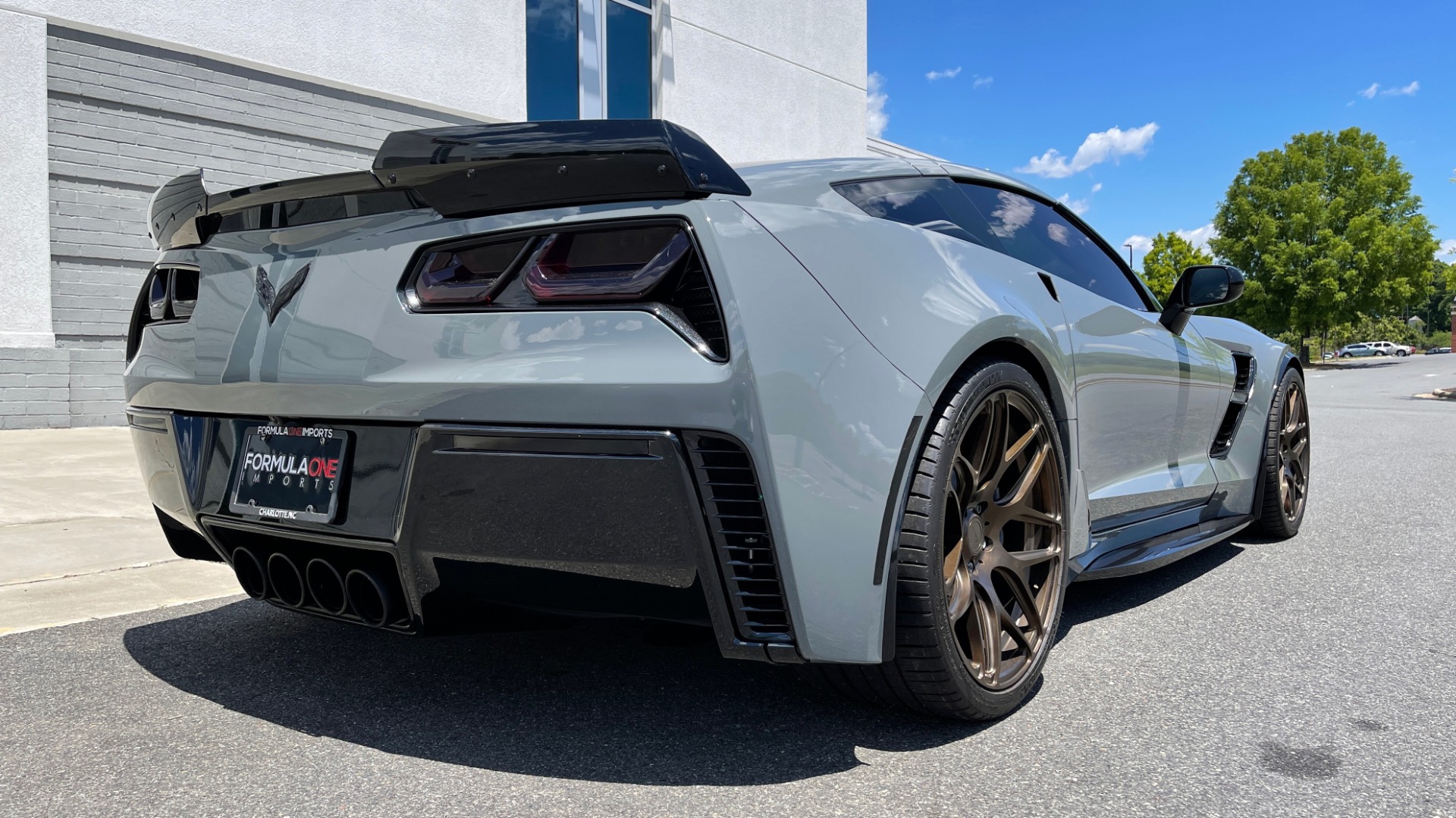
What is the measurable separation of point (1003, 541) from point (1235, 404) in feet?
6.56

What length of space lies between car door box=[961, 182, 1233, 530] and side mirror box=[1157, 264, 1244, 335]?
0.05 meters

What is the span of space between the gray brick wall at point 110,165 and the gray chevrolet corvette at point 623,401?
6.98 m

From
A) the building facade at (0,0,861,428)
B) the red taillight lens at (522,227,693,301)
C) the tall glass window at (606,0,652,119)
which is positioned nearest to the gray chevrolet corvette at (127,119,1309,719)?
the red taillight lens at (522,227,693,301)

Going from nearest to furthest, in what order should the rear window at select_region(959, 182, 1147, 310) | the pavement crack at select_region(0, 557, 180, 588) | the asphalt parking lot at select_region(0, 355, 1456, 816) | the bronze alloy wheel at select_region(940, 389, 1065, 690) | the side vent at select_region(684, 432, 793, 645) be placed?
the side vent at select_region(684, 432, 793, 645) < the asphalt parking lot at select_region(0, 355, 1456, 816) < the bronze alloy wheel at select_region(940, 389, 1065, 690) < the rear window at select_region(959, 182, 1147, 310) < the pavement crack at select_region(0, 557, 180, 588)

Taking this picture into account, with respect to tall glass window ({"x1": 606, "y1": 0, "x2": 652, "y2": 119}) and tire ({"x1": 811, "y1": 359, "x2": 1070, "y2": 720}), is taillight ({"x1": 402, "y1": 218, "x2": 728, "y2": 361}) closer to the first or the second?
tire ({"x1": 811, "y1": 359, "x2": 1070, "y2": 720})

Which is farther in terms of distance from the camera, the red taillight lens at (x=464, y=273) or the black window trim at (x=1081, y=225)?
the black window trim at (x=1081, y=225)

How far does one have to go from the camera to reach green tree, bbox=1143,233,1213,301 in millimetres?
54469

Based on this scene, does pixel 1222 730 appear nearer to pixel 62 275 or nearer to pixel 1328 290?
pixel 62 275

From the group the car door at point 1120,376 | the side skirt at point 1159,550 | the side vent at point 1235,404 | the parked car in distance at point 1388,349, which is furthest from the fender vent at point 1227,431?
the parked car in distance at point 1388,349

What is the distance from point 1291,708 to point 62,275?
32.8ft

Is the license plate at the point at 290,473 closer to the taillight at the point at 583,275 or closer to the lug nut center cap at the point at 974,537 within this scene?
the taillight at the point at 583,275

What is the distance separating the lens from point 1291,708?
241cm

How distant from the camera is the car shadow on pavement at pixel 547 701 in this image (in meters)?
2.10

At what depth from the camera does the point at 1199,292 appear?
3.54m
